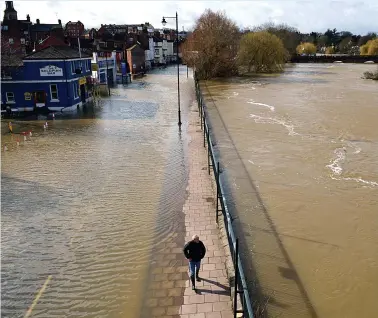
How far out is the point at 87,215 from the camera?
37.9 ft

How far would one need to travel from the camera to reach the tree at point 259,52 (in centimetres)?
6269

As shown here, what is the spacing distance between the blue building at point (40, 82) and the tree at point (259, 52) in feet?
126

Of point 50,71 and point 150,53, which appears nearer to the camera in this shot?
point 50,71

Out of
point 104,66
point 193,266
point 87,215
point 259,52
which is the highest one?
point 259,52

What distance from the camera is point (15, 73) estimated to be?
28797 mm

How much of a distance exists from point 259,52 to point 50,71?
4251 cm

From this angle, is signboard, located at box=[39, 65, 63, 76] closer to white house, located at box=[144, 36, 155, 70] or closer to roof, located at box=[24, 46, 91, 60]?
roof, located at box=[24, 46, 91, 60]

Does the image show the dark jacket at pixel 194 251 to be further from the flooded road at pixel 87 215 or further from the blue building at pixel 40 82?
the blue building at pixel 40 82

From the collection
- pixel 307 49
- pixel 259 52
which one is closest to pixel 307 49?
pixel 307 49

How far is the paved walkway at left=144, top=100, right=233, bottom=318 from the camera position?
723cm

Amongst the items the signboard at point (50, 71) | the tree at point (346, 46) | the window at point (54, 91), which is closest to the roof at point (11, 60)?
the signboard at point (50, 71)

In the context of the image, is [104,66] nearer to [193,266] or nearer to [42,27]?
[42,27]

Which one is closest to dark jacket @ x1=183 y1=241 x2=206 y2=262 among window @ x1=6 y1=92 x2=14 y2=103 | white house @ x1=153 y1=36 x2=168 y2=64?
window @ x1=6 y1=92 x2=14 y2=103

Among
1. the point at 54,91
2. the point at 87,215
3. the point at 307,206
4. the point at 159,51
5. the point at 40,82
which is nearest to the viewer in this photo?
the point at 87,215
